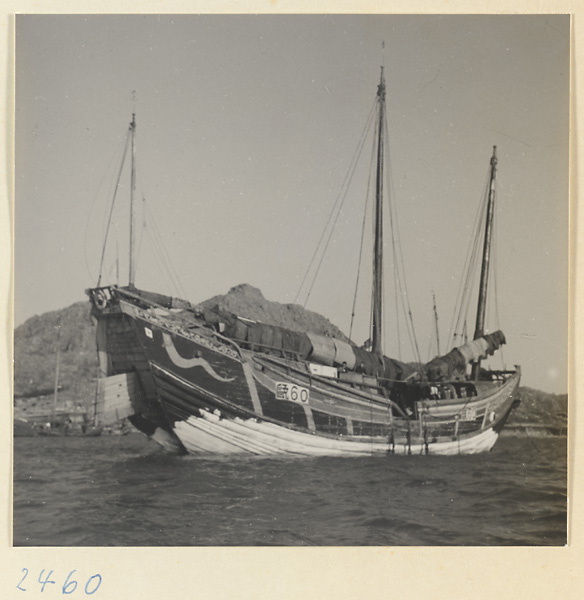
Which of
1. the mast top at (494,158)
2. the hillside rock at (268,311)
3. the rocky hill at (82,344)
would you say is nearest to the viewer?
the rocky hill at (82,344)

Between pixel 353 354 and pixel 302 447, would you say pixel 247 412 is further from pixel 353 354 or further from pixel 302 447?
pixel 353 354

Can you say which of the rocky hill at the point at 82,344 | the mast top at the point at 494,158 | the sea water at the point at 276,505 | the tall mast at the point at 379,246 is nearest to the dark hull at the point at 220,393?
the rocky hill at the point at 82,344

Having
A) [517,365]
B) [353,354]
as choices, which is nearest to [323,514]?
[517,365]
